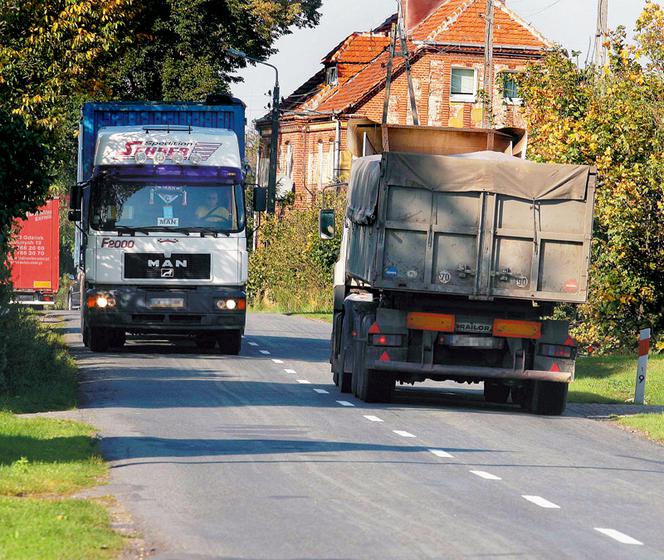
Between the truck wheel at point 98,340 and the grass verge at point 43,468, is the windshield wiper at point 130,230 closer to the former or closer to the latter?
the truck wheel at point 98,340

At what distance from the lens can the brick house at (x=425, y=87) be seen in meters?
61.8

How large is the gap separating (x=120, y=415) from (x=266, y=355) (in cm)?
1053

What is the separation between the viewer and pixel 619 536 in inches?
386

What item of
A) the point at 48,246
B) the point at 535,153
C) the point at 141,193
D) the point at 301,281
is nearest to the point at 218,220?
the point at 141,193

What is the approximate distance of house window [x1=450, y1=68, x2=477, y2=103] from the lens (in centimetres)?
6284

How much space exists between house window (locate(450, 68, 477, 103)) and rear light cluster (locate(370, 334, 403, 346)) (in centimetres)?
4545

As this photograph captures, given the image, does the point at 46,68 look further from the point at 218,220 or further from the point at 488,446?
the point at 488,446

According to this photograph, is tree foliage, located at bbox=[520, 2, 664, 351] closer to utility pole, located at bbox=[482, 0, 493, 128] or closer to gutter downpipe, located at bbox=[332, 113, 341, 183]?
utility pole, located at bbox=[482, 0, 493, 128]

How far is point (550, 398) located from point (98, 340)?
9.71 meters

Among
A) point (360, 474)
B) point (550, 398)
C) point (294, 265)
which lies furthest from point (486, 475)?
point (294, 265)

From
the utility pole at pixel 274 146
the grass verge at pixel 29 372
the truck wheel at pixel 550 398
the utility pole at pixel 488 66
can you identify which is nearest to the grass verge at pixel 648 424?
the truck wheel at pixel 550 398

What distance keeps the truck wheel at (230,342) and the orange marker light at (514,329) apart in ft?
27.4

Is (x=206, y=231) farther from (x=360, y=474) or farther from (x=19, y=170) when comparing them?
(x=360, y=474)

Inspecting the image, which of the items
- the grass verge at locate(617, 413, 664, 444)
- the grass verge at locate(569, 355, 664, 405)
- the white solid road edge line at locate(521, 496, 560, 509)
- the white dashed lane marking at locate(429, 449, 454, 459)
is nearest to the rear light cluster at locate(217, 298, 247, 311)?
the grass verge at locate(569, 355, 664, 405)
